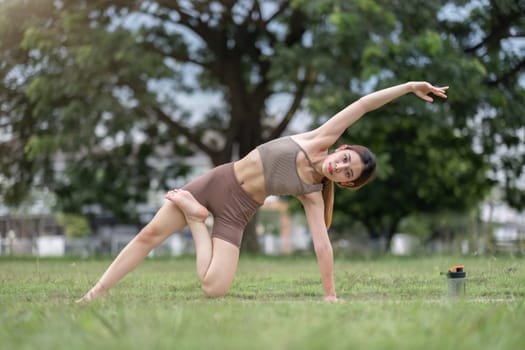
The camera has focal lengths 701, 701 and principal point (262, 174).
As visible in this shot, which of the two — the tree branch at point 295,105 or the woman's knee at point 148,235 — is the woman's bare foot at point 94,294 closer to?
the woman's knee at point 148,235

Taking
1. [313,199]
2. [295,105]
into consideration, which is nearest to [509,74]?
[295,105]

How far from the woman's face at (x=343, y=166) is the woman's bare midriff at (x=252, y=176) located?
56 centimetres

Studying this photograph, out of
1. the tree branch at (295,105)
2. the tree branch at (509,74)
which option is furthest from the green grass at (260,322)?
the tree branch at (509,74)

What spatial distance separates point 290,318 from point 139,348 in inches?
42.8

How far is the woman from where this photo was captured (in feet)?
16.7

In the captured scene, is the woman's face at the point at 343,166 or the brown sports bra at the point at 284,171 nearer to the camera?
the woman's face at the point at 343,166

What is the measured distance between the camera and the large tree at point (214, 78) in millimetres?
13992

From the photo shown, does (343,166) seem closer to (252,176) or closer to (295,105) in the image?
(252,176)

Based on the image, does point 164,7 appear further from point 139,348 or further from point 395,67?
point 139,348

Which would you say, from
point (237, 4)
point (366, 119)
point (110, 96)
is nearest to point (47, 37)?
point (110, 96)

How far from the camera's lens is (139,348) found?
2771 millimetres

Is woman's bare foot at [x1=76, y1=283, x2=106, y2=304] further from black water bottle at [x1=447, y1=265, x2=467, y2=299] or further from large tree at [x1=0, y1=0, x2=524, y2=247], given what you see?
large tree at [x1=0, y1=0, x2=524, y2=247]

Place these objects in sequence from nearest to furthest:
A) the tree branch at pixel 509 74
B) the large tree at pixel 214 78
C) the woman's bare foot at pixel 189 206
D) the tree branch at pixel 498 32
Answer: the woman's bare foot at pixel 189 206, the large tree at pixel 214 78, the tree branch at pixel 498 32, the tree branch at pixel 509 74

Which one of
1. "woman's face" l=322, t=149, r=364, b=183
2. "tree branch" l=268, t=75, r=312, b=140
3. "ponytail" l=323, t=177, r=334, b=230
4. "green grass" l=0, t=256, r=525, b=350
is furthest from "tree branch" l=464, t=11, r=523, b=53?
"woman's face" l=322, t=149, r=364, b=183
